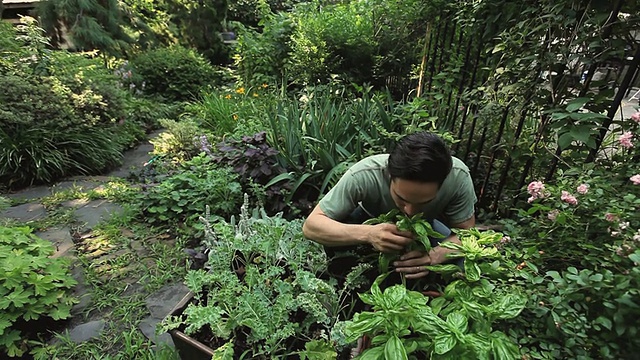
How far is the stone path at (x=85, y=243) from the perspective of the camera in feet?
6.08

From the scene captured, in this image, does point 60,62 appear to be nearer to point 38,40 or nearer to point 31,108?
point 38,40

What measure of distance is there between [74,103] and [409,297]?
413 centimetres

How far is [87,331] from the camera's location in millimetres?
1818

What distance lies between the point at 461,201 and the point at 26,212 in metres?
3.35

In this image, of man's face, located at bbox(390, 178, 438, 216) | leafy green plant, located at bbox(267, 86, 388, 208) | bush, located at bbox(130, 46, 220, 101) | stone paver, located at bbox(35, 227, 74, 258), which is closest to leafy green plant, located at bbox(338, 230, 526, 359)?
man's face, located at bbox(390, 178, 438, 216)

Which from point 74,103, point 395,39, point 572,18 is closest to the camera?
point 572,18

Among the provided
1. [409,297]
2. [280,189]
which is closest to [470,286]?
[409,297]

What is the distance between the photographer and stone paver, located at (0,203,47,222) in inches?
109

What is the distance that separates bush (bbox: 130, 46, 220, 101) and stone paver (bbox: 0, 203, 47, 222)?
395cm

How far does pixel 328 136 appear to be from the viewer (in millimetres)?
2645

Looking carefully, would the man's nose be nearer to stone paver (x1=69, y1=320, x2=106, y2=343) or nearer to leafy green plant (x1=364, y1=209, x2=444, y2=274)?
leafy green plant (x1=364, y1=209, x2=444, y2=274)

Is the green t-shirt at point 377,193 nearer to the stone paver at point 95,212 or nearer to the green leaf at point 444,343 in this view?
the green leaf at point 444,343

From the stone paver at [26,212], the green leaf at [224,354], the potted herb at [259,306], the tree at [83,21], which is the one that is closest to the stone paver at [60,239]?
the stone paver at [26,212]

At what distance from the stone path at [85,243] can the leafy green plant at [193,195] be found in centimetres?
30
